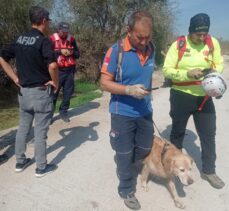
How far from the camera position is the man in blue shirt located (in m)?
3.12

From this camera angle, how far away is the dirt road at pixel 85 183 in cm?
377

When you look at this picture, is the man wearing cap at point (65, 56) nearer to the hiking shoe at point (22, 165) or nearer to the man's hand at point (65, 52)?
the man's hand at point (65, 52)

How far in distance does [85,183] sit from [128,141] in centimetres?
105

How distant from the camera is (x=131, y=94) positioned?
10.1ft

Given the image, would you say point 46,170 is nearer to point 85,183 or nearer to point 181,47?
point 85,183

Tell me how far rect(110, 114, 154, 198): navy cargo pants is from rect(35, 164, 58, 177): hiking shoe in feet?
3.66

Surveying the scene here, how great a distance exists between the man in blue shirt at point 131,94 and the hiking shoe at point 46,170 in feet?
3.66

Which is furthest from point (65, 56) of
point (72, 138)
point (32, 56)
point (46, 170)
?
point (46, 170)

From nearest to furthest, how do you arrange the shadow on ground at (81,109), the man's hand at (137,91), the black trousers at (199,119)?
the man's hand at (137,91) → the black trousers at (199,119) → the shadow on ground at (81,109)

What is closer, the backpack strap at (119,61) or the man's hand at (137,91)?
the man's hand at (137,91)

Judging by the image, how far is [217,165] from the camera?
188 inches

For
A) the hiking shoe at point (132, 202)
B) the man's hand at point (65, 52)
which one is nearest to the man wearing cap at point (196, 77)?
the hiking shoe at point (132, 202)

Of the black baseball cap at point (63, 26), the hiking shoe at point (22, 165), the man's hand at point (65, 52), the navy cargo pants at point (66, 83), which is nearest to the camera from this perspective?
the hiking shoe at point (22, 165)

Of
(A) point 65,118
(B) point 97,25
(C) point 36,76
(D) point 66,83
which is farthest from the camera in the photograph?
(B) point 97,25
